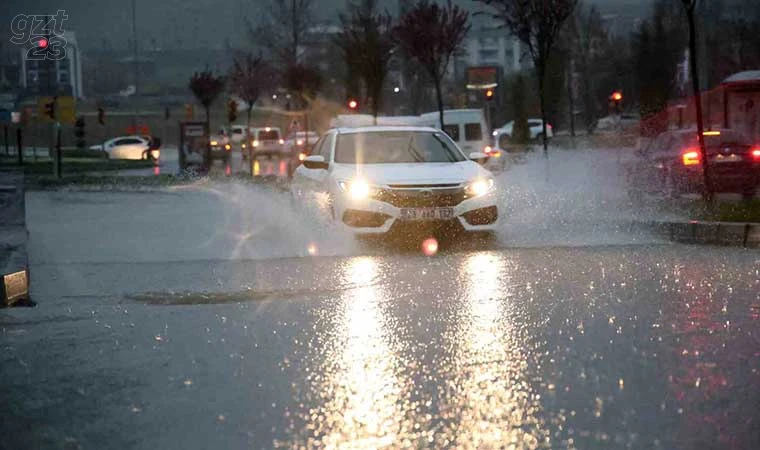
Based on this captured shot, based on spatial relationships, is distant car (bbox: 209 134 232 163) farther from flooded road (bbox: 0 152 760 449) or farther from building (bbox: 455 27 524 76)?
building (bbox: 455 27 524 76)

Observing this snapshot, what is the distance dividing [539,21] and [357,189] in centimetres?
1438

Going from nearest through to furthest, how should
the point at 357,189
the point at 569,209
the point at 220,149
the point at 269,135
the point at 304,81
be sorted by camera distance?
→ 1. the point at 357,189
2. the point at 569,209
3. the point at 304,81
4. the point at 220,149
5. the point at 269,135

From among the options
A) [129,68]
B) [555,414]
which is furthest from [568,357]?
[129,68]

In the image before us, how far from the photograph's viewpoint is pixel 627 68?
227 ft

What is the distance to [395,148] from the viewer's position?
14477 millimetres

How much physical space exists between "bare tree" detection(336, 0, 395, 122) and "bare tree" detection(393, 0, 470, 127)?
1921 mm

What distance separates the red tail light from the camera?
69.7ft

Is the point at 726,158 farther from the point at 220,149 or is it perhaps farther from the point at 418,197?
the point at 220,149

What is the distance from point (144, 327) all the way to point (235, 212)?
37.4 ft

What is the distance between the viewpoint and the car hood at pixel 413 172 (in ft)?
42.5

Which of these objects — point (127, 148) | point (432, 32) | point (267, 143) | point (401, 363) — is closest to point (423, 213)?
point (401, 363)

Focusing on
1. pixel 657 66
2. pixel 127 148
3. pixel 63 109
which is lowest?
pixel 127 148

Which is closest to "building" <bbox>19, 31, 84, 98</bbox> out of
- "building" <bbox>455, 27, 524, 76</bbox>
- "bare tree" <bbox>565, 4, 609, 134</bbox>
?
"bare tree" <bbox>565, 4, 609, 134</bbox>

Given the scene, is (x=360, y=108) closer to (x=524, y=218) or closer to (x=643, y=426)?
(x=524, y=218)
